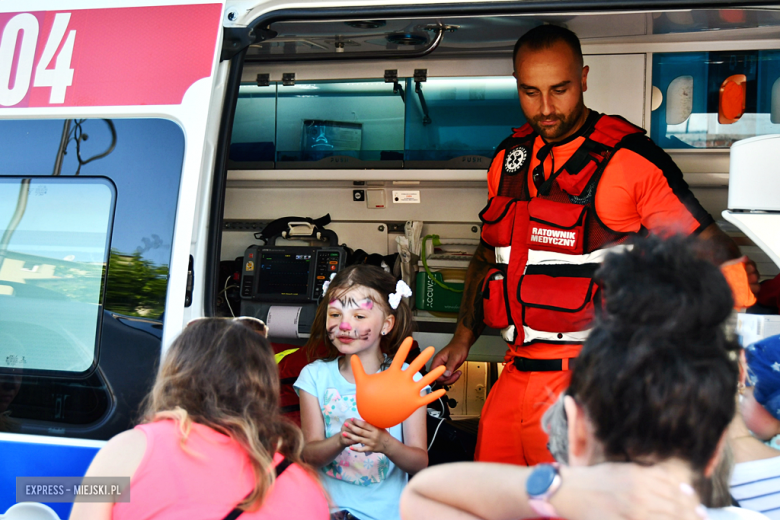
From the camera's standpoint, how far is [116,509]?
1310 millimetres

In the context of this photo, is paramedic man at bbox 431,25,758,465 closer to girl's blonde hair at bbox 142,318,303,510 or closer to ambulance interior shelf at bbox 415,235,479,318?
ambulance interior shelf at bbox 415,235,479,318

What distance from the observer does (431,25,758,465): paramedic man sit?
2.38 metres

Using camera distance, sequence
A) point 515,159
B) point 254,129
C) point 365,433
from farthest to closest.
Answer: point 254,129
point 515,159
point 365,433

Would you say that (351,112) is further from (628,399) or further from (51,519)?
(628,399)

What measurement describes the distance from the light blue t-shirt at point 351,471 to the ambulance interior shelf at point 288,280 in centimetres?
124

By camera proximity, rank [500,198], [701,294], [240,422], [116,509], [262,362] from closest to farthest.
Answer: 1. [701,294]
2. [116,509]
3. [240,422]
4. [262,362]
5. [500,198]

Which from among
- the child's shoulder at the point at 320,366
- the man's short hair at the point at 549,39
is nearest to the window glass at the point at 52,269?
the child's shoulder at the point at 320,366

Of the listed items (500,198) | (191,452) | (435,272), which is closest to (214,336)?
(191,452)

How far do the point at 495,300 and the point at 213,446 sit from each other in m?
1.49

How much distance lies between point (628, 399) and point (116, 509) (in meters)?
1.04

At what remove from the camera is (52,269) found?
6.27 feet

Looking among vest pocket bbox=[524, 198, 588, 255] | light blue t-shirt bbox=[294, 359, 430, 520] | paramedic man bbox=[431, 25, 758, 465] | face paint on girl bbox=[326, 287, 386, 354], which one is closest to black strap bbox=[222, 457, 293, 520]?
light blue t-shirt bbox=[294, 359, 430, 520]

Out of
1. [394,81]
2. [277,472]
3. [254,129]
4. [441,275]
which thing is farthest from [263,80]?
[277,472]

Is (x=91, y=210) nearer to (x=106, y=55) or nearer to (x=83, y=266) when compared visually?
(x=83, y=266)
